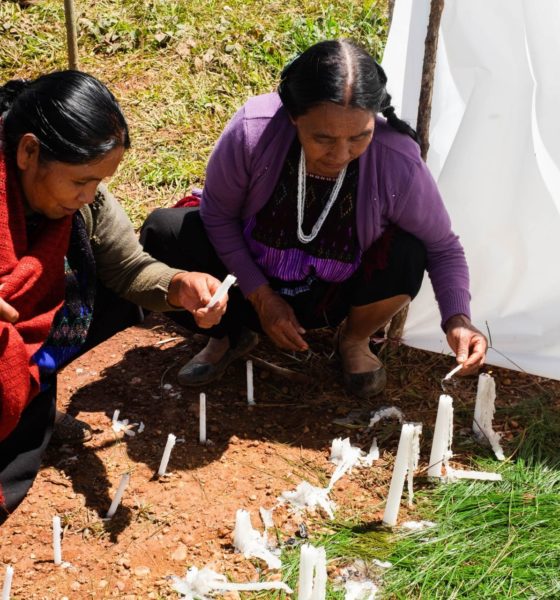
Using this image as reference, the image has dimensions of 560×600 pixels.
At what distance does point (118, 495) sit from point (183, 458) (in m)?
0.30

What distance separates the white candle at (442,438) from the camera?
2.16m

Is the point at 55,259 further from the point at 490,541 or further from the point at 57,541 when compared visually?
the point at 490,541

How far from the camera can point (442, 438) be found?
7.32 feet

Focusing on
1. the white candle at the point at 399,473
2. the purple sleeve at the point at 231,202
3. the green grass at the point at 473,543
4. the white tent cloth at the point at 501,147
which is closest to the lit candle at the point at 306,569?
the green grass at the point at 473,543

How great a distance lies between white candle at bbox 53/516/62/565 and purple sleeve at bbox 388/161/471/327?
3.88ft

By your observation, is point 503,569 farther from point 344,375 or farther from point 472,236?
point 472,236

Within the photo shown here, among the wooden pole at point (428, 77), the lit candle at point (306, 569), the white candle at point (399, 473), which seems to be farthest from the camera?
the wooden pole at point (428, 77)

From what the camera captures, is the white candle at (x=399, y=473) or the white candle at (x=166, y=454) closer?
the white candle at (x=399, y=473)

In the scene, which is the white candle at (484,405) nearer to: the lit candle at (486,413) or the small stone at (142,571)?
the lit candle at (486,413)

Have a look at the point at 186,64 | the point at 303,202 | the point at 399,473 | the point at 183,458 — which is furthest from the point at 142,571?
the point at 186,64

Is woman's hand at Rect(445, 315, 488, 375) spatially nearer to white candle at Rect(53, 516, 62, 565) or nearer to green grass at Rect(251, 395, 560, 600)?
green grass at Rect(251, 395, 560, 600)

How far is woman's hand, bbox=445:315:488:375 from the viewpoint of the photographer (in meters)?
2.21

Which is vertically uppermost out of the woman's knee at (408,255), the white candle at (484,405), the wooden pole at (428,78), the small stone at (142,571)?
the wooden pole at (428,78)

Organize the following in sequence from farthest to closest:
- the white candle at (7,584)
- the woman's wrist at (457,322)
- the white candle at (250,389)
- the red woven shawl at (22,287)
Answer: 1. the white candle at (250,389)
2. the woman's wrist at (457,322)
3. the red woven shawl at (22,287)
4. the white candle at (7,584)
